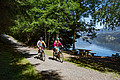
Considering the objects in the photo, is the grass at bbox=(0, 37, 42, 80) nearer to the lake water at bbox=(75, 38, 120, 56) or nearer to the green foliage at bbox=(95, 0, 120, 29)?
the green foliage at bbox=(95, 0, 120, 29)

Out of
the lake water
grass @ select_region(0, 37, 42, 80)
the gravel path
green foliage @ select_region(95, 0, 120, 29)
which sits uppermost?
green foliage @ select_region(95, 0, 120, 29)

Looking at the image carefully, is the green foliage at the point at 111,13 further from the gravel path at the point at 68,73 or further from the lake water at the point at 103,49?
the lake water at the point at 103,49

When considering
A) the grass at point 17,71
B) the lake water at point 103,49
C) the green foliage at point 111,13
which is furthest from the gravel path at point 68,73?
the lake water at point 103,49

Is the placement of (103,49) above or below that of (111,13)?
below

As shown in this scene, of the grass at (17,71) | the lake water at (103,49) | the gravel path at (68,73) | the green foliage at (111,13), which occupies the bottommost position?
the lake water at (103,49)

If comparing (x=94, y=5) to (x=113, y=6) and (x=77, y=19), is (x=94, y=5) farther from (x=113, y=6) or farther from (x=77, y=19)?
(x=113, y=6)

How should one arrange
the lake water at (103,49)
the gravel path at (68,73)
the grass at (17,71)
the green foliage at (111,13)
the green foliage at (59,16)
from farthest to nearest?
the lake water at (103,49) → the green foliage at (59,16) → the green foliage at (111,13) → the gravel path at (68,73) → the grass at (17,71)

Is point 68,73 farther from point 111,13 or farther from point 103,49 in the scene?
point 103,49

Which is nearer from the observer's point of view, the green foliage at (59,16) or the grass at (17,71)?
the grass at (17,71)

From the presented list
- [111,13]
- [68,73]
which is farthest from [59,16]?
[68,73]

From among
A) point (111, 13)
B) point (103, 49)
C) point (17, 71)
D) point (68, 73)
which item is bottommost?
point (103, 49)

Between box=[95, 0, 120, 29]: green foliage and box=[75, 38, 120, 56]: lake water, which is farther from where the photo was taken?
box=[75, 38, 120, 56]: lake water

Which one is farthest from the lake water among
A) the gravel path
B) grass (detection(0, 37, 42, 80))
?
grass (detection(0, 37, 42, 80))

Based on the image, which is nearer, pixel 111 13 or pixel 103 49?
pixel 111 13
